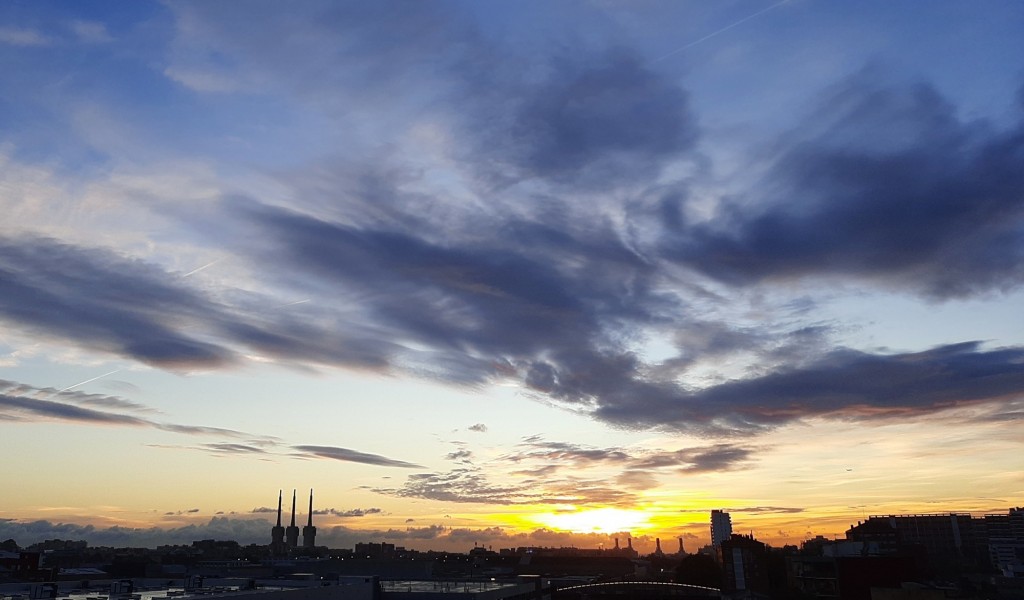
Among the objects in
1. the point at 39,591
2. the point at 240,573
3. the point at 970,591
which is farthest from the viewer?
the point at 240,573

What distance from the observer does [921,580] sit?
10081cm

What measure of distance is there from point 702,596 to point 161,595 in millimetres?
72618

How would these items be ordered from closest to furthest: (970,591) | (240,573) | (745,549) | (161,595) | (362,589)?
(161,595)
(362,589)
(970,591)
(240,573)
(745,549)

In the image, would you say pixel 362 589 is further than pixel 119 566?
No

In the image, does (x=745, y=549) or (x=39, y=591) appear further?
(x=745, y=549)

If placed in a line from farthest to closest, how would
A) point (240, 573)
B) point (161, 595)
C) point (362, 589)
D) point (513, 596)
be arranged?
1. point (240, 573)
2. point (513, 596)
3. point (362, 589)
4. point (161, 595)

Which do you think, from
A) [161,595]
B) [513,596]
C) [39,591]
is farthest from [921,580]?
[39,591]

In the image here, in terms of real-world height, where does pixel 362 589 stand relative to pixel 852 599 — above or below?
above

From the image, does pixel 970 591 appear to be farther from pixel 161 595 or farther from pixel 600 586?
pixel 161 595

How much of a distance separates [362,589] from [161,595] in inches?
669

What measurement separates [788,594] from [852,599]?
17372 mm

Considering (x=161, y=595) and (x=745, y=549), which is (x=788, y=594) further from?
(x=161, y=595)

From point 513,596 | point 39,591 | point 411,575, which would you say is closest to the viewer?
point 39,591

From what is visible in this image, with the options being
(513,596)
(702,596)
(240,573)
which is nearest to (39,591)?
(513,596)
